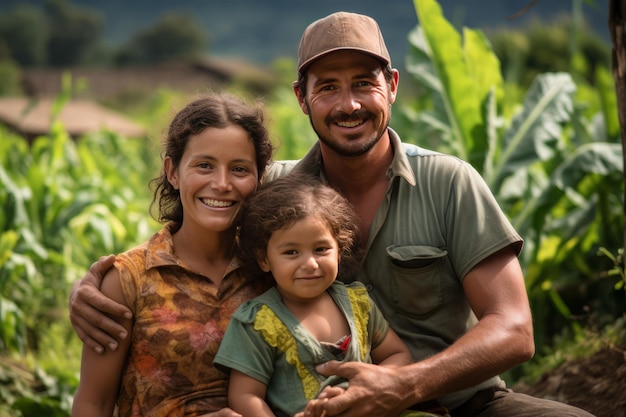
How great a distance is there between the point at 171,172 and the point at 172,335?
55 centimetres

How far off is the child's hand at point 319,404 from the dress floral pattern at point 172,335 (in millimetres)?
402

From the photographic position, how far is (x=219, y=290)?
278 centimetres

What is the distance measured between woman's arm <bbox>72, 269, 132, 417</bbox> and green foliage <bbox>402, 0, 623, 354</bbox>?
280 cm

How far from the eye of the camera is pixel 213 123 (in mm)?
2795

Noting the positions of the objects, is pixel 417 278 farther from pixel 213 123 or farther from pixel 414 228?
pixel 213 123

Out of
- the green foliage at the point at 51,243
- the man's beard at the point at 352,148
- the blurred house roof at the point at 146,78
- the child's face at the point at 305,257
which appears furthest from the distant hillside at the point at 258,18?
the child's face at the point at 305,257

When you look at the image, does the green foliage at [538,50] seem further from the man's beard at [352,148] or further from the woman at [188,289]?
the woman at [188,289]

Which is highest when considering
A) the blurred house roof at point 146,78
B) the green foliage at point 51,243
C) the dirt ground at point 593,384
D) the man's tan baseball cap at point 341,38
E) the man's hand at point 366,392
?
the blurred house roof at point 146,78

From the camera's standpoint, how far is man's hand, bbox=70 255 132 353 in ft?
8.75

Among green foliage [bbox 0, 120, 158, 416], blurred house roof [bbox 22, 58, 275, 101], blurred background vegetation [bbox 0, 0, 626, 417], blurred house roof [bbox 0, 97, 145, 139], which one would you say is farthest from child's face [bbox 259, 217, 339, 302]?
blurred house roof [bbox 22, 58, 275, 101]

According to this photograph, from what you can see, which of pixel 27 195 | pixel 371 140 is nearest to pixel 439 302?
pixel 371 140

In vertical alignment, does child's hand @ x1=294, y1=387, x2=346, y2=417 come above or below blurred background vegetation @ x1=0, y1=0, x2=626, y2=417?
below

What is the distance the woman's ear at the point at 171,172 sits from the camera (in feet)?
9.53

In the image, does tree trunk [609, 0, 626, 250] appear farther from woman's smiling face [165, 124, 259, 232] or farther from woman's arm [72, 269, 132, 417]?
woman's arm [72, 269, 132, 417]
